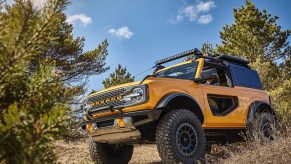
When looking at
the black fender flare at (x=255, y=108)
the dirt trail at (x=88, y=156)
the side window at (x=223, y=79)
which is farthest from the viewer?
the dirt trail at (x=88, y=156)

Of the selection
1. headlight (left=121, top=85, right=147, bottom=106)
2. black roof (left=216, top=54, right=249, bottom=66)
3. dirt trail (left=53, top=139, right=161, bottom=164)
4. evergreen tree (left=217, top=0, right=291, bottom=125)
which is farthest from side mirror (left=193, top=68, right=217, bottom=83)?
evergreen tree (left=217, top=0, right=291, bottom=125)

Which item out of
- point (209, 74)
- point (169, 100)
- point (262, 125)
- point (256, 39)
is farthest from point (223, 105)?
point (256, 39)

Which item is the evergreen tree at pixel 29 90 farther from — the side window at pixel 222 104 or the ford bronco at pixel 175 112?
the side window at pixel 222 104

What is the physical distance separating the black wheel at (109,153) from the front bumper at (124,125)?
0.72m

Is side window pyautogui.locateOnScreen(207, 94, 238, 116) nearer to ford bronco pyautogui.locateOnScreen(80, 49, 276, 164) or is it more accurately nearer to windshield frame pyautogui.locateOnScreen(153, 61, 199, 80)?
ford bronco pyautogui.locateOnScreen(80, 49, 276, 164)

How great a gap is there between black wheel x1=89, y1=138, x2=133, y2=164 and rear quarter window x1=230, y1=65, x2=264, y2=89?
2967 mm

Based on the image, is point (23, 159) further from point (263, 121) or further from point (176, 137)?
point (263, 121)

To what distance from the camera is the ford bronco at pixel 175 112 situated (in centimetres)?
489

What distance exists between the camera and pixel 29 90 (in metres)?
1.89

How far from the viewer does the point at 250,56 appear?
20.4 m

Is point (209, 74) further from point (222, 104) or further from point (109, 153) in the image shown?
point (109, 153)

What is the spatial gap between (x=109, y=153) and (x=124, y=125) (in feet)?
5.45

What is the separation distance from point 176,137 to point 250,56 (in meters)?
16.9

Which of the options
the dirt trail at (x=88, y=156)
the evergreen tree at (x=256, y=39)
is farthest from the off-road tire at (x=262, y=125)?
the evergreen tree at (x=256, y=39)
